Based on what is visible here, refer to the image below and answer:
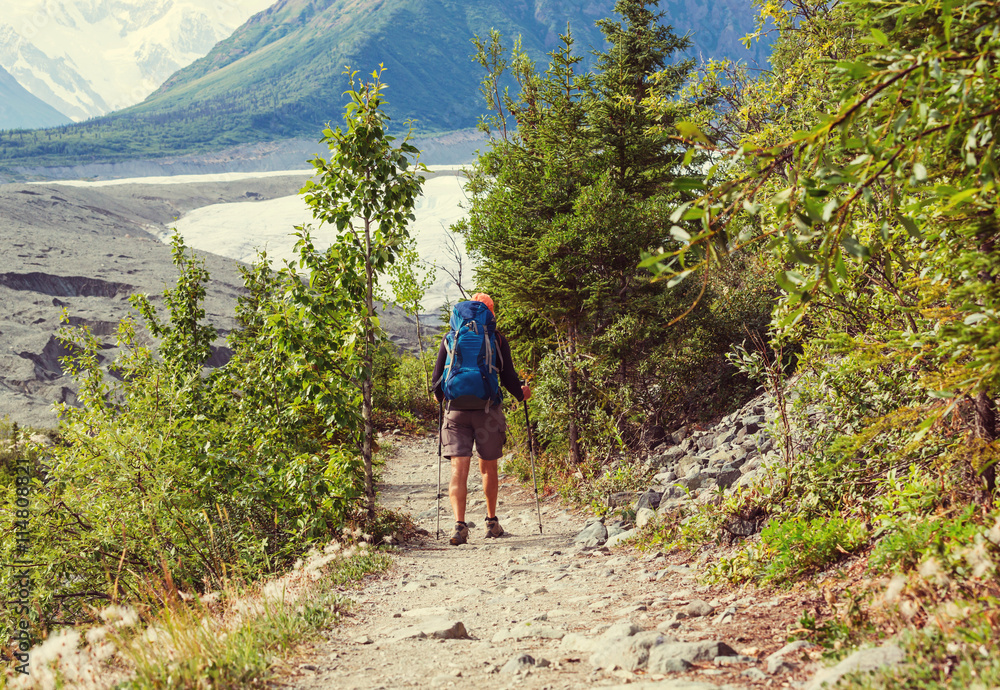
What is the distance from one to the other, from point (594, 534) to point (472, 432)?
1.61 metres

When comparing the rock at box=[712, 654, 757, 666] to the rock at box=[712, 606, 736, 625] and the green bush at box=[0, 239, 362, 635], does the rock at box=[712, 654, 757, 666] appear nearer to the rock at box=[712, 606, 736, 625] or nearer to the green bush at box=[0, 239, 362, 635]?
the rock at box=[712, 606, 736, 625]

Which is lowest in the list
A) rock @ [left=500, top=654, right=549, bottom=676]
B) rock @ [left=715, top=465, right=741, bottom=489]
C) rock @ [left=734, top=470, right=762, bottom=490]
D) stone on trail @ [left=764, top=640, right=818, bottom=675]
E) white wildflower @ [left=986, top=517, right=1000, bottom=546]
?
rock @ [left=500, top=654, right=549, bottom=676]

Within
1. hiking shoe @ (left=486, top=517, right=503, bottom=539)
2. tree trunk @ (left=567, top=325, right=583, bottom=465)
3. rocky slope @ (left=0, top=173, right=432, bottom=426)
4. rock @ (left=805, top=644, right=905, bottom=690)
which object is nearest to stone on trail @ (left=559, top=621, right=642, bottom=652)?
rock @ (left=805, top=644, right=905, bottom=690)

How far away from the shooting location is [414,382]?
24.0 metres

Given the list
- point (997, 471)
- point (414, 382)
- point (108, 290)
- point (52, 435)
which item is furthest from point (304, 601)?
point (108, 290)

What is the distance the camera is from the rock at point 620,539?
20.3 feet

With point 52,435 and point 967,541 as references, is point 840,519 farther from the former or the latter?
point 52,435

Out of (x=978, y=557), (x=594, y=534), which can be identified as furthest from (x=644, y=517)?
(x=978, y=557)

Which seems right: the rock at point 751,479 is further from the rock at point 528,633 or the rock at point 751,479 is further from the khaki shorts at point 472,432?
the khaki shorts at point 472,432

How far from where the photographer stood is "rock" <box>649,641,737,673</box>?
3002 mm

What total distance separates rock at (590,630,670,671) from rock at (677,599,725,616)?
2.11 ft

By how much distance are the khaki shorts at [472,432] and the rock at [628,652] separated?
368 cm

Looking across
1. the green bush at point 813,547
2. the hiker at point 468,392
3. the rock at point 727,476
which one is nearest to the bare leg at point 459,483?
the hiker at point 468,392

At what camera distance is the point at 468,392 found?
673cm
